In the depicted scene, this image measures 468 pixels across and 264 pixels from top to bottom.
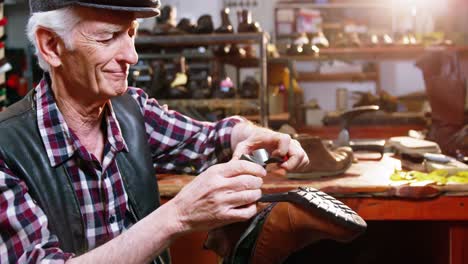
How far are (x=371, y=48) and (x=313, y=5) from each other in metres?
2.65

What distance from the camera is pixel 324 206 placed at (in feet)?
4.01

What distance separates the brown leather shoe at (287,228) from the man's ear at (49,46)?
0.61 meters

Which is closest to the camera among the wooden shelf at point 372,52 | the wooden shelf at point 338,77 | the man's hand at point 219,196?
the man's hand at point 219,196

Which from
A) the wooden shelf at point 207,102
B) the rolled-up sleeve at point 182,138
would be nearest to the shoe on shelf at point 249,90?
the wooden shelf at point 207,102

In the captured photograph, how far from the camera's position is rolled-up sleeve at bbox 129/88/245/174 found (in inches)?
72.6

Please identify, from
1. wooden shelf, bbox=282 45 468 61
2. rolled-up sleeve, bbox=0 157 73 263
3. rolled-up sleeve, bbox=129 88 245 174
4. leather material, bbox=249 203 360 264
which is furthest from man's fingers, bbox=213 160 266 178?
wooden shelf, bbox=282 45 468 61

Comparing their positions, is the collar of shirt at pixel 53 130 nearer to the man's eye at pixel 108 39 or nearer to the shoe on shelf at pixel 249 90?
the man's eye at pixel 108 39

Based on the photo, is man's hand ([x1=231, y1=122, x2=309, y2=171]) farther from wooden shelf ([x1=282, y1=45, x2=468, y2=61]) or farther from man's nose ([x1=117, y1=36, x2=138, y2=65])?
wooden shelf ([x1=282, y1=45, x2=468, y2=61])

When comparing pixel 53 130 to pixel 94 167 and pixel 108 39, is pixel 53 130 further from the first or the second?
pixel 108 39

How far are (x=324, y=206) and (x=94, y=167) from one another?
25.5 inches

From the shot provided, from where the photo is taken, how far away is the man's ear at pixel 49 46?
4.57 feet

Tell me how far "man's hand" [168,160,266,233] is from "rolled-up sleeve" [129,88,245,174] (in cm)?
71

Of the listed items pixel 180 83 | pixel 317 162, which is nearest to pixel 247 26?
pixel 180 83

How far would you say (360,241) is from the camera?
2.61 metres
